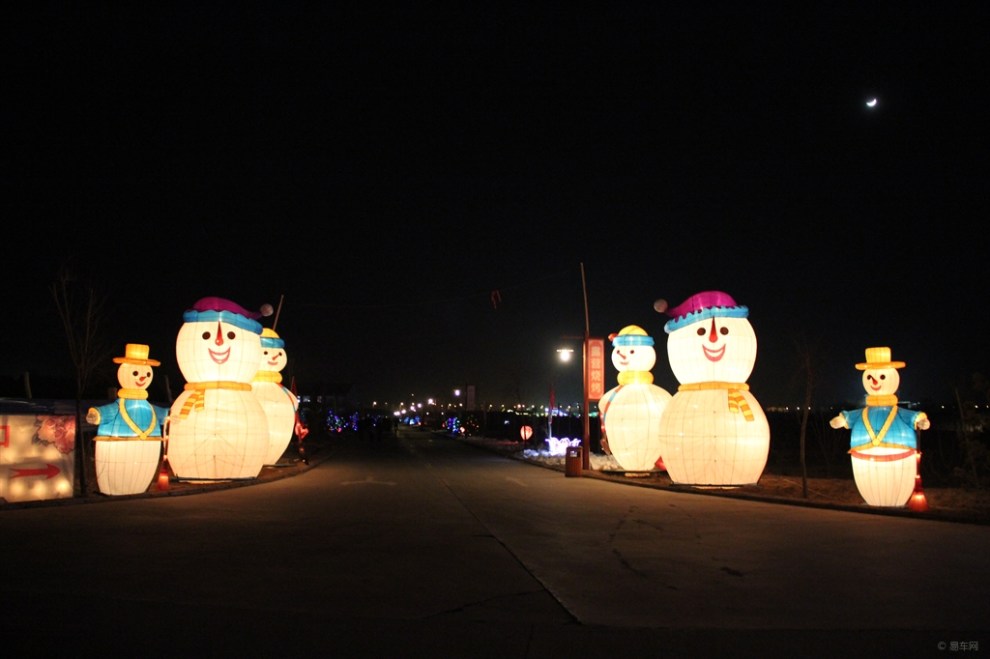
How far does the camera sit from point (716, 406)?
61.1 feet

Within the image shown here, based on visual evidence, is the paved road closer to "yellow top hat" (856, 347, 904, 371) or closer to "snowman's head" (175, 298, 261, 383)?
"yellow top hat" (856, 347, 904, 371)

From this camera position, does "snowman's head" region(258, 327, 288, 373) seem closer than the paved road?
No

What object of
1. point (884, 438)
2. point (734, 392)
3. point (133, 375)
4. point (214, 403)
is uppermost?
point (133, 375)

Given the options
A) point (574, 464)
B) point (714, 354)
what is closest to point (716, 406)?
point (714, 354)

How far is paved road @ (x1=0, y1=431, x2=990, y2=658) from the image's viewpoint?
619 centimetres

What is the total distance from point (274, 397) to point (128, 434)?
9.23 metres

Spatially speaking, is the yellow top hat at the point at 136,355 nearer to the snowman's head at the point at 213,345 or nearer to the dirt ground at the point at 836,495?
the snowman's head at the point at 213,345

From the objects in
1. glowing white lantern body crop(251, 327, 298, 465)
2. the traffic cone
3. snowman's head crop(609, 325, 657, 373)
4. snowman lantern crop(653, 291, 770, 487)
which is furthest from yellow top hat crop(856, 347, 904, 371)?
glowing white lantern body crop(251, 327, 298, 465)

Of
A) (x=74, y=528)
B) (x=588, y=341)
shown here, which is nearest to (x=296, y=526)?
(x=74, y=528)

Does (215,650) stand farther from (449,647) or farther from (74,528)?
(74,528)

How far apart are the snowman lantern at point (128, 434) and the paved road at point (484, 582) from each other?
4.67 feet

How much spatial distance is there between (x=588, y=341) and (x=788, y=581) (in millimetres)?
18610

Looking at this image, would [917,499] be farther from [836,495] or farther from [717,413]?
[717,413]

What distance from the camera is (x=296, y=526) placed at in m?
12.5
